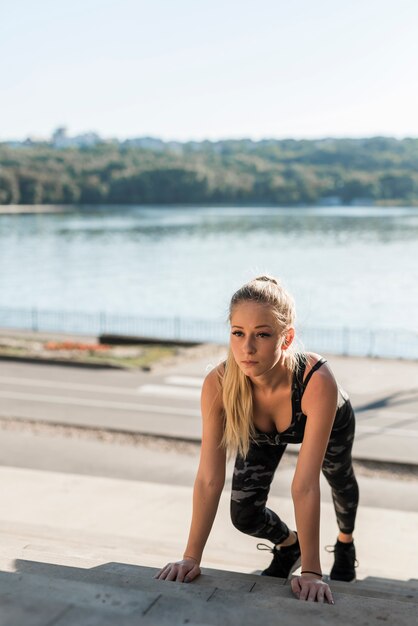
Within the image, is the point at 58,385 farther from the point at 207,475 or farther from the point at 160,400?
the point at 207,475

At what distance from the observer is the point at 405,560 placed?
622 cm

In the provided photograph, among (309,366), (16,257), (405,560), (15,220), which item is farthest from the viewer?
(15,220)

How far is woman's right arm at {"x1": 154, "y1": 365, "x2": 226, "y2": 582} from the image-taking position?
374cm

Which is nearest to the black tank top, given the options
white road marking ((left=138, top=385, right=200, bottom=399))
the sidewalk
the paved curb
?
the sidewalk

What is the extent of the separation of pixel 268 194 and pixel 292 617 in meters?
163

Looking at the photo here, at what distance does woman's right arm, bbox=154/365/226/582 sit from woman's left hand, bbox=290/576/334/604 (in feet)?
1.73

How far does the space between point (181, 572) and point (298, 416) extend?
918 millimetres

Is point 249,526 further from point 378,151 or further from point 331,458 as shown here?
point 378,151

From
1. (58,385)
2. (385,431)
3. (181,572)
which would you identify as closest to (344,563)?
(181,572)

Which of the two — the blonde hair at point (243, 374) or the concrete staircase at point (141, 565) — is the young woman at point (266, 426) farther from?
the concrete staircase at point (141, 565)

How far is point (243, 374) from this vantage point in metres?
3.66

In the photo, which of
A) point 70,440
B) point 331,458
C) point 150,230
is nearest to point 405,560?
point 331,458

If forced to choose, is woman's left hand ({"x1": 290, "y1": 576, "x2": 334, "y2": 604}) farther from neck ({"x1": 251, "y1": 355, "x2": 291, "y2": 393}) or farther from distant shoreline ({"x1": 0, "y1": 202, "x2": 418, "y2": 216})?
distant shoreline ({"x1": 0, "y1": 202, "x2": 418, "y2": 216})

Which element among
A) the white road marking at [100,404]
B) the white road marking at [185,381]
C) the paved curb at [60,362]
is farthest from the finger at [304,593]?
the paved curb at [60,362]
